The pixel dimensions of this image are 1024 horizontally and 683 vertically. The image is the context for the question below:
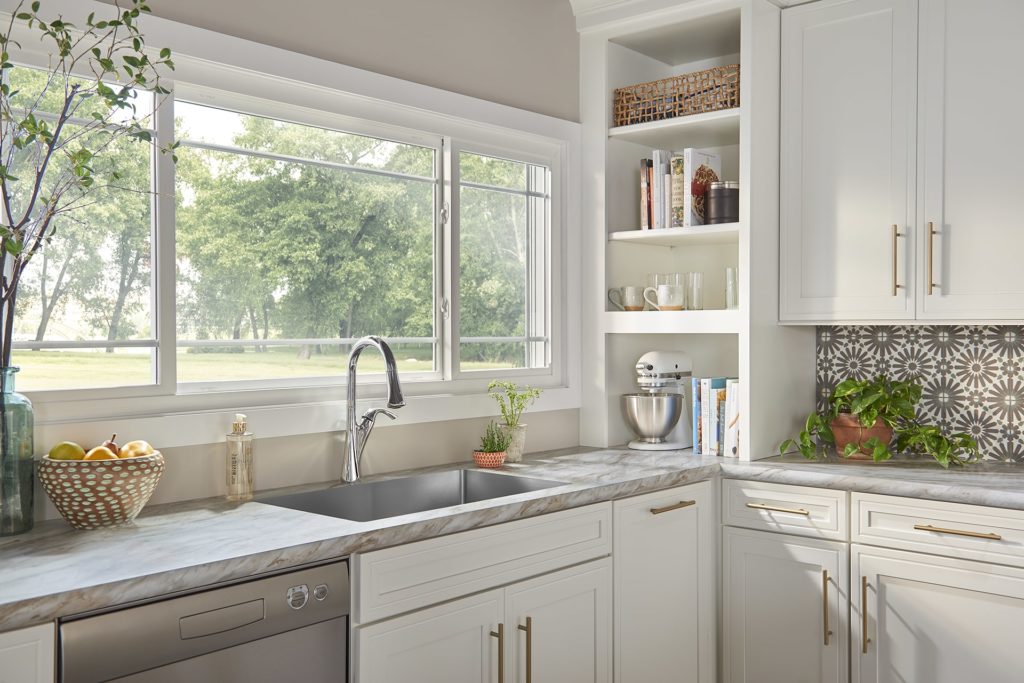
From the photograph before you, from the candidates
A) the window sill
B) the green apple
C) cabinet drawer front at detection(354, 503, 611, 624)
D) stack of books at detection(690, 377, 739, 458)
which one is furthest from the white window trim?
cabinet drawer front at detection(354, 503, 611, 624)

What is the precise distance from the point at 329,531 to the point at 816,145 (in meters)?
2.04

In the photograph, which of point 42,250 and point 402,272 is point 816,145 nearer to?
point 402,272

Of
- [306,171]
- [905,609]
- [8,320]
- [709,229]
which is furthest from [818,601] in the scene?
[8,320]

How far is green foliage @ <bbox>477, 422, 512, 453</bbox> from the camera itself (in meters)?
2.79

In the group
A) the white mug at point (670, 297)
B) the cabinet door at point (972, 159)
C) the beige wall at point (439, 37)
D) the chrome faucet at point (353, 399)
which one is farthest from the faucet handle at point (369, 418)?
the cabinet door at point (972, 159)

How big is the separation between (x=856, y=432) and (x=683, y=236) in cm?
86

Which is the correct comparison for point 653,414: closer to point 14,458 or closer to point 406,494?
point 406,494

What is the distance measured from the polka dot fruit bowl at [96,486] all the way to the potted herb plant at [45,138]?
6cm

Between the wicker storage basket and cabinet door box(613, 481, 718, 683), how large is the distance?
4.14 ft

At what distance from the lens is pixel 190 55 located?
2.19 meters

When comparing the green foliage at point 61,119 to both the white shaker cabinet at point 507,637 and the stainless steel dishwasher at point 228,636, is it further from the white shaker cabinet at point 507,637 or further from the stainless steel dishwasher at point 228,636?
the white shaker cabinet at point 507,637

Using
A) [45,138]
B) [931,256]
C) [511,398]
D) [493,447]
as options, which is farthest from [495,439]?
[45,138]

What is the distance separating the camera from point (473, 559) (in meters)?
2.10

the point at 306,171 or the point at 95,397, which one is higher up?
the point at 306,171
